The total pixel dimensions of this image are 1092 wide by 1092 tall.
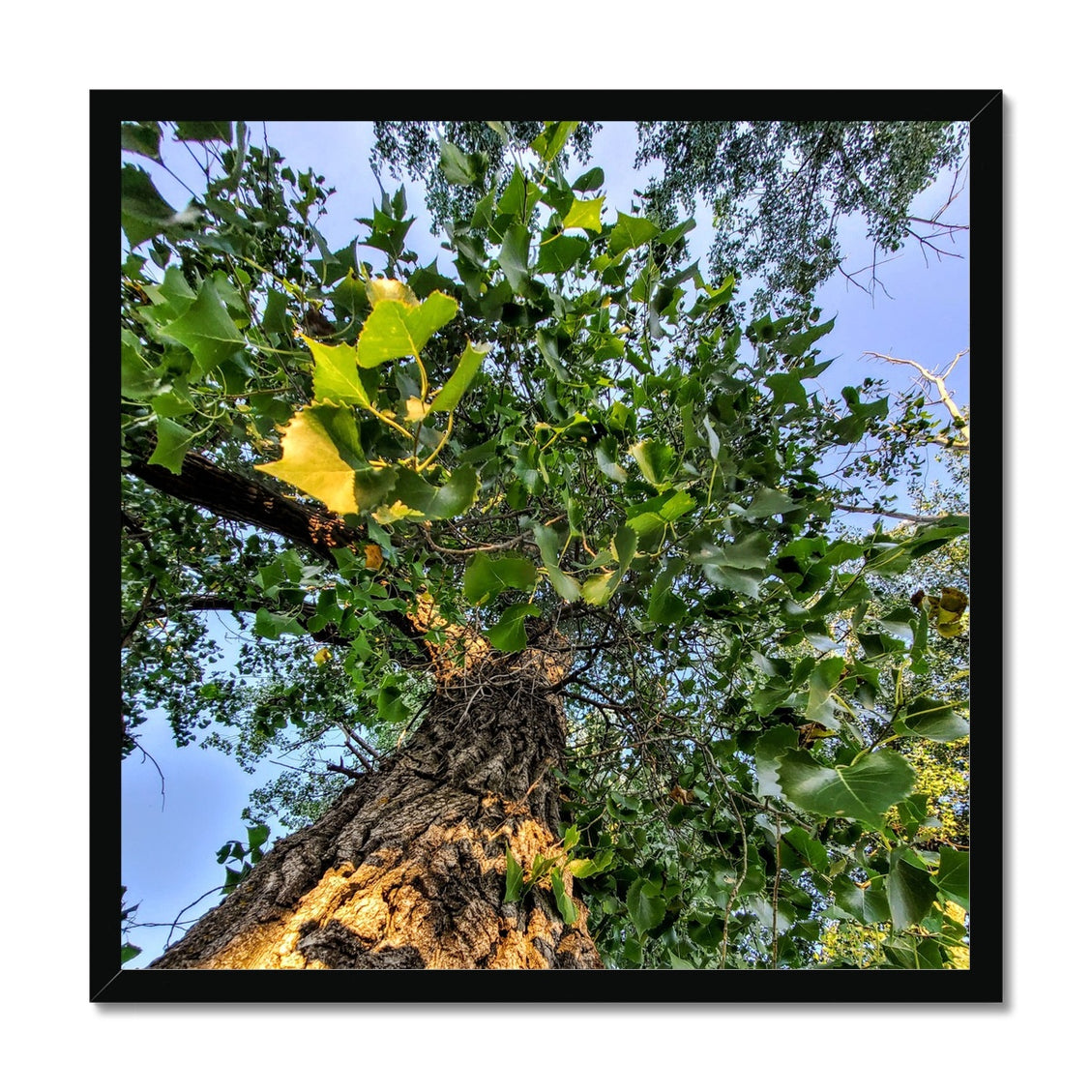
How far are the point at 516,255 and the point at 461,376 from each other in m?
0.26

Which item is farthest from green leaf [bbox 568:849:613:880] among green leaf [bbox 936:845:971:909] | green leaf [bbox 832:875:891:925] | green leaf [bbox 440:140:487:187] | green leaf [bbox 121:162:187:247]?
green leaf [bbox 121:162:187:247]

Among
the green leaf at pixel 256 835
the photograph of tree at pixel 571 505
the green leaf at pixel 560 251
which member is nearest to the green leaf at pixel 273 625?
the photograph of tree at pixel 571 505

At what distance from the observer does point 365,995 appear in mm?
562

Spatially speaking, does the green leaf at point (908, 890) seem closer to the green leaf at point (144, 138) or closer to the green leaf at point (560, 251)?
the green leaf at point (560, 251)

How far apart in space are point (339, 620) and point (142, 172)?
570 millimetres

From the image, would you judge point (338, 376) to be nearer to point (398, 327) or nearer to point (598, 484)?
point (398, 327)

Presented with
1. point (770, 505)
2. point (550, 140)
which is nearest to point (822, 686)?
point (770, 505)

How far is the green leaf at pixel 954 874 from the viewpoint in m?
0.57

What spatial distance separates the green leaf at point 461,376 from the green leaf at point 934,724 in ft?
1.70

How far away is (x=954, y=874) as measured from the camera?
57 centimetres

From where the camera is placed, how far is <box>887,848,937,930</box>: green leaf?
0.48 m

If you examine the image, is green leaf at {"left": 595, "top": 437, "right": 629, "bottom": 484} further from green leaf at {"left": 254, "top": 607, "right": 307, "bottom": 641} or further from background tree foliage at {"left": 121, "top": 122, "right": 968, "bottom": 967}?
green leaf at {"left": 254, "top": 607, "right": 307, "bottom": 641}
